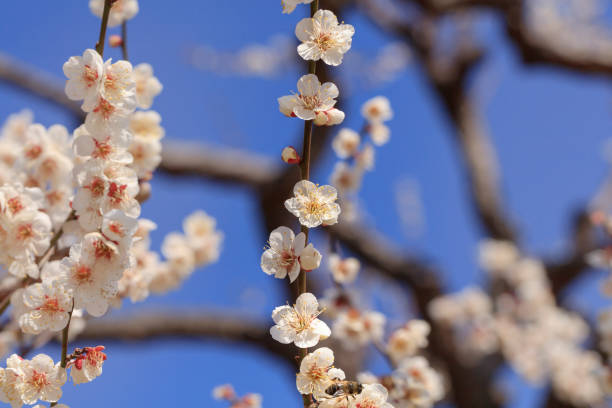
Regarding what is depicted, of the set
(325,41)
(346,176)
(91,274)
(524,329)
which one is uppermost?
(524,329)

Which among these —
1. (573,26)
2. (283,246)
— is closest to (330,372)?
(283,246)

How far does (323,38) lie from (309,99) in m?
0.07

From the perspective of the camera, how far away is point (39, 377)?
54cm

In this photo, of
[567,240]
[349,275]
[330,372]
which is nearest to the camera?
[330,372]

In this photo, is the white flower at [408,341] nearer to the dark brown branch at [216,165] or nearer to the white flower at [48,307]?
the white flower at [48,307]

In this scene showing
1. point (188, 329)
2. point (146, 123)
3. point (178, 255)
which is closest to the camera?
point (146, 123)

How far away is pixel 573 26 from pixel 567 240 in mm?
3041

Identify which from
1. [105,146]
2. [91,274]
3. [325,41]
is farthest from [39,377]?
[325,41]

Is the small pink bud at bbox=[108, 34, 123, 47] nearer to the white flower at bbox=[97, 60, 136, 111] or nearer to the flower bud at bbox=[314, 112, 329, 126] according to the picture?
the white flower at bbox=[97, 60, 136, 111]

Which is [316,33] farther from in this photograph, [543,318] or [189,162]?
[543,318]

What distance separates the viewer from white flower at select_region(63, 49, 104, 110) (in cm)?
57

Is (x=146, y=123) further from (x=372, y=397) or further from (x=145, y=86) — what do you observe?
(x=372, y=397)

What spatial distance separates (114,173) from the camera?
0.60 metres

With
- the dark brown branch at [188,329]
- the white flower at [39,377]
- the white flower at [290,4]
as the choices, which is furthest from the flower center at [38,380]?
the dark brown branch at [188,329]
